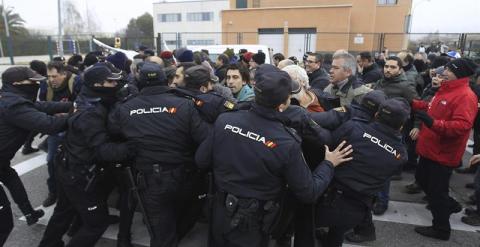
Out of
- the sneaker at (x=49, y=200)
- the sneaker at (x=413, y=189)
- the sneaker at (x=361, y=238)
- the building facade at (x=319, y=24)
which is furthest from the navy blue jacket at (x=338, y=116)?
the building facade at (x=319, y=24)

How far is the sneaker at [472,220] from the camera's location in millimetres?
4125

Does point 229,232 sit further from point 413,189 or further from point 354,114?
point 413,189

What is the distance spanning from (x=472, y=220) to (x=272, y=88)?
139 inches

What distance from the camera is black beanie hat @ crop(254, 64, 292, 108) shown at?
222cm

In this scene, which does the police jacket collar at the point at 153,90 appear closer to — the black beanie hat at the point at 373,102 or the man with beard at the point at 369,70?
the black beanie hat at the point at 373,102

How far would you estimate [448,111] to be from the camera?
360 cm

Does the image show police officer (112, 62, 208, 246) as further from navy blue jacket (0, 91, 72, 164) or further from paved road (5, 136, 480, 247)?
paved road (5, 136, 480, 247)

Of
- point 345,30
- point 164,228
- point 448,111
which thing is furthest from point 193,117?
point 345,30

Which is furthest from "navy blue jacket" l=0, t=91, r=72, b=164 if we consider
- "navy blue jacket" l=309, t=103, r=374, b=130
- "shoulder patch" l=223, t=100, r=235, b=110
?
"navy blue jacket" l=309, t=103, r=374, b=130

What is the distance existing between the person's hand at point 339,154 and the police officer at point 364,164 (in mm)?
55

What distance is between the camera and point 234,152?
7.59 feet

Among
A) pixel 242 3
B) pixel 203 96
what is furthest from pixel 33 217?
pixel 242 3

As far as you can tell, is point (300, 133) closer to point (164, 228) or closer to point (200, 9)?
point (164, 228)

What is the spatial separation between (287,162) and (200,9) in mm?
53897
